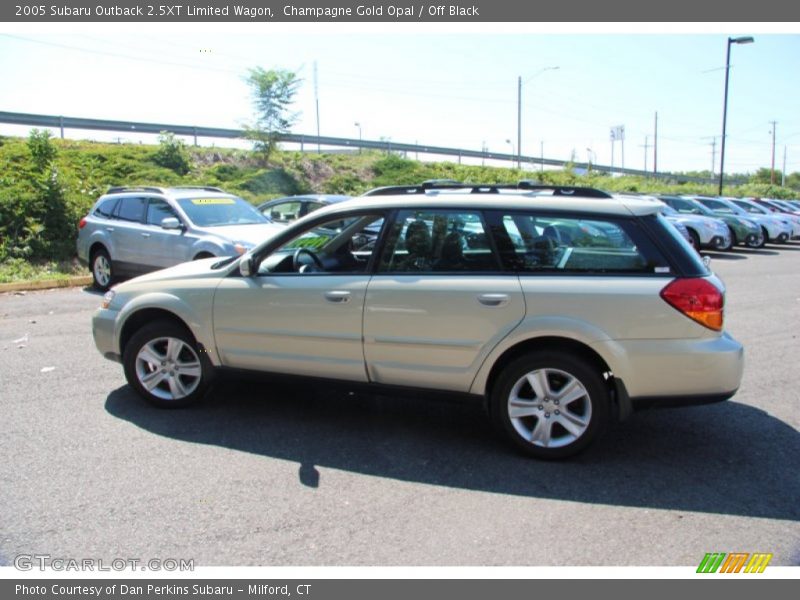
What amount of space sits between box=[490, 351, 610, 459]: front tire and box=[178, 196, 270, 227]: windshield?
23.1ft

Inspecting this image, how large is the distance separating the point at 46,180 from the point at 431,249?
40.9 ft

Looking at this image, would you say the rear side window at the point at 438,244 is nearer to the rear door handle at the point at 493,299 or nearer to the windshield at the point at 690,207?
the rear door handle at the point at 493,299

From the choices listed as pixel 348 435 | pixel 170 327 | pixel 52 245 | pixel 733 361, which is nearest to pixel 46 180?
pixel 52 245

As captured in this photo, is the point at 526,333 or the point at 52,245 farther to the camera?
the point at 52,245

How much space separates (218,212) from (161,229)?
0.90 metres

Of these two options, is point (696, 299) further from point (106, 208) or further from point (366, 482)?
point (106, 208)

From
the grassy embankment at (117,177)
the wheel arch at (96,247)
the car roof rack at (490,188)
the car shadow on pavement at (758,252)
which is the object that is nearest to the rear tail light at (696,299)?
the car roof rack at (490,188)

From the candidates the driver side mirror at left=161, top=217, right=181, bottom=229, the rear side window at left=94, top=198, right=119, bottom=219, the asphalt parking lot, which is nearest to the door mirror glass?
the asphalt parking lot

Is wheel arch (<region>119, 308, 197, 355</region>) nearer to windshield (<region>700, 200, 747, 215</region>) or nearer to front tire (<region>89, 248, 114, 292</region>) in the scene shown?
front tire (<region>89, 248, 114, 292</region>)

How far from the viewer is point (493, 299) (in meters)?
4.24

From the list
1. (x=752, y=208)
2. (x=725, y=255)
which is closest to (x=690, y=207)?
(x=725, y=255)

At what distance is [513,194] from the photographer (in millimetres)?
4637

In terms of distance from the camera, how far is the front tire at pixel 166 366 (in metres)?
5.13

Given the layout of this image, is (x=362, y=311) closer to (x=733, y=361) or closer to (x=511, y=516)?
(x=511, y=516)
